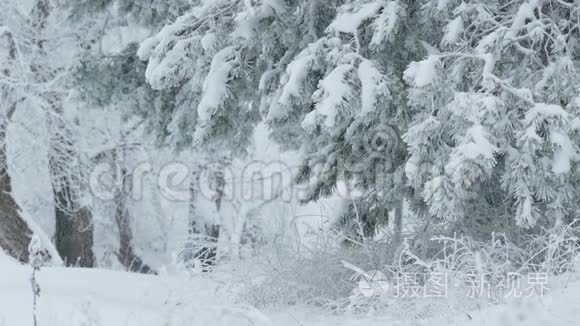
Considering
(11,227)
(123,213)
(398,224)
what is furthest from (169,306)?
(123,213)

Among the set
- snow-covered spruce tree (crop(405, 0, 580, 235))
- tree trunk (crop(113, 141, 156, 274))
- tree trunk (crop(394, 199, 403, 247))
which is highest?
snow-covered spruce tree (crop(405, 0, 580, 235))

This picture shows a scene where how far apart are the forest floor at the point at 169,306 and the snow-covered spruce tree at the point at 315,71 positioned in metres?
1.34

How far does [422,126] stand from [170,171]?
10815 mm

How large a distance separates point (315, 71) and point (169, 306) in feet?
8.71

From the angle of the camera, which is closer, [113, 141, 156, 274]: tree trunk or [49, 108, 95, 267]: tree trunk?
[49, 108, 95, 267]: tree trunk

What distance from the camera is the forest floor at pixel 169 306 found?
4008 mm

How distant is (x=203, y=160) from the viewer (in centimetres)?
1501

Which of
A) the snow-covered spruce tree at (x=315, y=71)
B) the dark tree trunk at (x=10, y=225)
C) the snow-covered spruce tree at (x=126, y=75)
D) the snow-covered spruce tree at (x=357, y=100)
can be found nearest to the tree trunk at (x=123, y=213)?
the dark tree trunk at (x=10, y=225)

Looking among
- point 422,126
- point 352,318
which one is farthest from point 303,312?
point 422,126

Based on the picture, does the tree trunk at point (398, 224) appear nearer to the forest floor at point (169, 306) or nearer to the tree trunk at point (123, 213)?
the forest floor at point (169, 306)

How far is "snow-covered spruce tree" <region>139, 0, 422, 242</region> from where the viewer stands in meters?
5.79

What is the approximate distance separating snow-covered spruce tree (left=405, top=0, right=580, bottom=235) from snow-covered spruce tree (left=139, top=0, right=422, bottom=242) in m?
0.35

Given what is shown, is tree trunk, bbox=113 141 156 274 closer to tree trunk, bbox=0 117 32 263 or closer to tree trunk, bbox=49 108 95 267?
tree trunk, bbox=49 108 95 267

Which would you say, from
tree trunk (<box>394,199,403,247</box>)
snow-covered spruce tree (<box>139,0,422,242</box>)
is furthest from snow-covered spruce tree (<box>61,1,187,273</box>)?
tree trunk (<box>394,199,403,247</box>)
